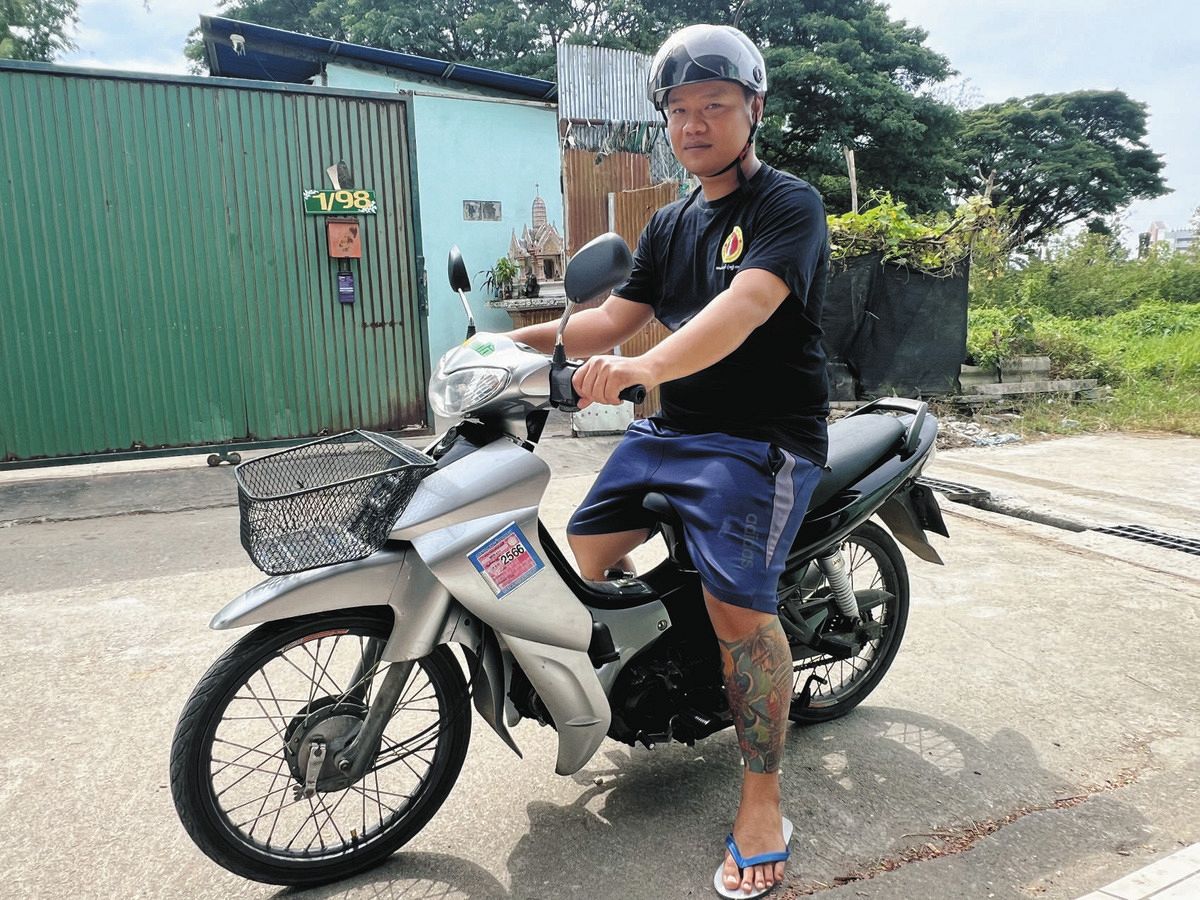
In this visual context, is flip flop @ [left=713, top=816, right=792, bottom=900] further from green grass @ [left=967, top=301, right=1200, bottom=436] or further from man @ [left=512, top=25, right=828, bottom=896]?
green grass @ [left=967, top=301, right=1200, bottom=436]

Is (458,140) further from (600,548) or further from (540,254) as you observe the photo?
(600,548)

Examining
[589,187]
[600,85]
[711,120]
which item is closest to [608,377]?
[711,120]

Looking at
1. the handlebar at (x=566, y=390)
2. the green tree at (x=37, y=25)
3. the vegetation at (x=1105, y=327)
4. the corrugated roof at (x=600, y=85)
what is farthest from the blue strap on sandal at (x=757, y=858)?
the green tree at (x=37, y=25)

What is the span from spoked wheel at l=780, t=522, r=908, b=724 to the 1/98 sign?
5182mm

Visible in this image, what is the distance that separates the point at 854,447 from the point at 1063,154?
33.3 meters

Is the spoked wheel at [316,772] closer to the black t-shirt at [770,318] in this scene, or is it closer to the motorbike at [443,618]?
the motorbike at [443,618]

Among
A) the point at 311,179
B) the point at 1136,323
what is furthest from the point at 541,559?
the point at 1136,323

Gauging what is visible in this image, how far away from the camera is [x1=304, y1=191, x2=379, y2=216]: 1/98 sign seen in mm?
6656

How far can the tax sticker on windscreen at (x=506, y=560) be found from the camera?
1.89 m

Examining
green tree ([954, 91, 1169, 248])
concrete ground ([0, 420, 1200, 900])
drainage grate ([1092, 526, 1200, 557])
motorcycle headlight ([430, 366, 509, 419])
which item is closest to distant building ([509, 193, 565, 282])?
concrete ground ([0, 420, 1200, 900])

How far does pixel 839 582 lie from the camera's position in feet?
8.50

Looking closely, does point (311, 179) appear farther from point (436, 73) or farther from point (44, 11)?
point (44, 11)

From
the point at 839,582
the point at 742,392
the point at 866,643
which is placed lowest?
the point at 866,643

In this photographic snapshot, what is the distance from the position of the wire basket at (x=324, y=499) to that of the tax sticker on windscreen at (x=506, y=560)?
0.20m
